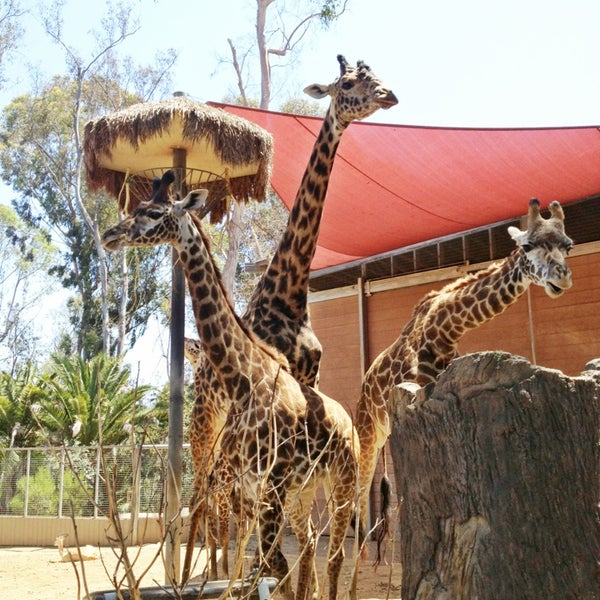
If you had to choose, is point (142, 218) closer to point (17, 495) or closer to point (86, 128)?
point (86, 128)

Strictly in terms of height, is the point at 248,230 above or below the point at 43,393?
above

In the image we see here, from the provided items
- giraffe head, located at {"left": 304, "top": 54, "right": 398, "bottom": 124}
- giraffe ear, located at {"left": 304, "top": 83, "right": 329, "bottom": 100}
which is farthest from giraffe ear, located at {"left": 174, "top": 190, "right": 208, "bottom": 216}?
giraffe ear, located at {"left": 304, "top": 83, "right": 329, "bottom": 100}

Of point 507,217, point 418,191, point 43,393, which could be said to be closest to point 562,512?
point 418,191

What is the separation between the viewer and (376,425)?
19.2ft

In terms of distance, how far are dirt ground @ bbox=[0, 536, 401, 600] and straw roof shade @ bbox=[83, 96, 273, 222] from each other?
2730mm

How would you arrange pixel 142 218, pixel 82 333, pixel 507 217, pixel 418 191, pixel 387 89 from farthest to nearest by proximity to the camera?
pixel 82 333, pixel 507 217, pixel 418 191, pixel 387 89, pixel 142 218

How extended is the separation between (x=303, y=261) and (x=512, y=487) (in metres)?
3.80

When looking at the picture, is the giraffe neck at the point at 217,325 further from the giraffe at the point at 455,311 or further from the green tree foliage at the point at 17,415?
the green tree foliage at the point at 17,415

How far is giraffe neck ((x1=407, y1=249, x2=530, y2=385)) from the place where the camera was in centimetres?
511

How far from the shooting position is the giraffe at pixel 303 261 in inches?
204

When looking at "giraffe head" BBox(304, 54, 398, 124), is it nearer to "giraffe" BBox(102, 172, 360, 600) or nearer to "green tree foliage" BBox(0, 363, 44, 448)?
"giraffe" BBox(102, 172, 360, 600)

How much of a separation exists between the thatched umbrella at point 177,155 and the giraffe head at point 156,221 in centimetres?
71

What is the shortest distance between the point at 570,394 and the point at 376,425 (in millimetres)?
4180

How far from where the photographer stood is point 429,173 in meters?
7.00
